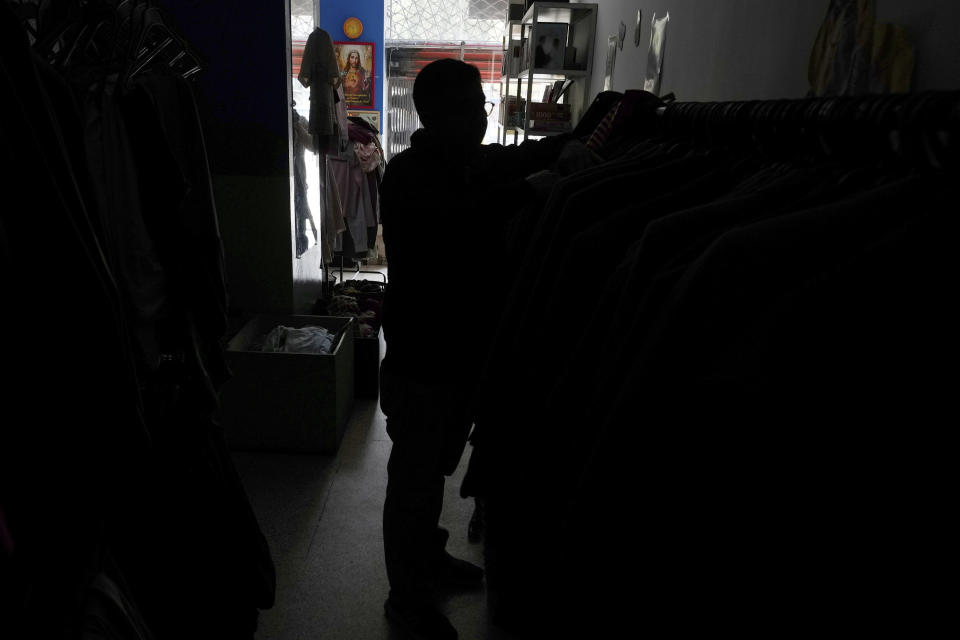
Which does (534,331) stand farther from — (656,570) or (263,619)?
(263,619)

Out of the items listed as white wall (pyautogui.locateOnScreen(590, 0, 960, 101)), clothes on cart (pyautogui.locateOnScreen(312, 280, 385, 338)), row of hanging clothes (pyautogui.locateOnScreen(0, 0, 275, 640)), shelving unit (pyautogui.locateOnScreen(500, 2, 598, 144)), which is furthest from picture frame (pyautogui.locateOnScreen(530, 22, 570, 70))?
row of hanging clothes (pyautogui.locateOnScreen(0, 0, 275, 640))

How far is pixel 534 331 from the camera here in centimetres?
113

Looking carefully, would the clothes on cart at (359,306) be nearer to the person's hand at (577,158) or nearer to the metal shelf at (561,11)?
the metal shelf at (561,11)

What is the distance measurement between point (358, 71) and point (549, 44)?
14.0ft

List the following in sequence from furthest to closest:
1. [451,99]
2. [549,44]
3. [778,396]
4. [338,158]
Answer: [338,158] < [549,44] < [451,99] < [778,396]

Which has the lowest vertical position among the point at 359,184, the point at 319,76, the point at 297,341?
the point at 297,341

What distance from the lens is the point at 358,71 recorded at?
7184 millimetres

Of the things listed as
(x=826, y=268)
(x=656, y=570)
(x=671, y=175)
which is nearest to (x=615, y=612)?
(x=656, y=570)

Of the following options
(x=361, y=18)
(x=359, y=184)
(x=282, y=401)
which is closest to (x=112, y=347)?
(x=282, y=401)

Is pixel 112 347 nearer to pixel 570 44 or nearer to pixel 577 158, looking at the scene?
pixel 577 158

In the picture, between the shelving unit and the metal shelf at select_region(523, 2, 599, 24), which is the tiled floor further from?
the metal shelf at select_region(523, 2, 599, 24)

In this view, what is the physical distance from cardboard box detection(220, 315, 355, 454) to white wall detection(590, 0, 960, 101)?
5.93 feet

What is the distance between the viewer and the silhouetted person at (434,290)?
5.38 feet

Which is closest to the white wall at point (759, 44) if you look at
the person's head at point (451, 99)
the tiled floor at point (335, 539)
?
the person's head at point (451, 99)
